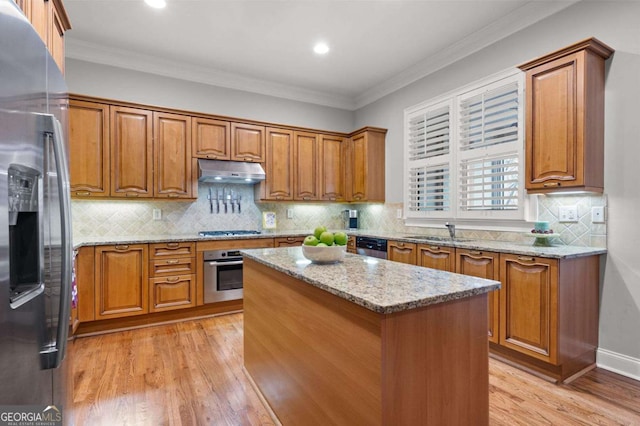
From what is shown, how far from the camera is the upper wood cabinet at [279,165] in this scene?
445 centimetres

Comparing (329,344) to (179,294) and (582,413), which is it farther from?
(179,294)

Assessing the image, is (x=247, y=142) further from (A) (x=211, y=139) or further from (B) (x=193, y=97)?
(B) (x=193, y=97)

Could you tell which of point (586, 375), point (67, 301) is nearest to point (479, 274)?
point (586, 375)

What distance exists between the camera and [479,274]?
2.78 m

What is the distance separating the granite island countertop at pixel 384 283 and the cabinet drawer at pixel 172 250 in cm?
204

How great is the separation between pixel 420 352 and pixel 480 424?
0.49 metres

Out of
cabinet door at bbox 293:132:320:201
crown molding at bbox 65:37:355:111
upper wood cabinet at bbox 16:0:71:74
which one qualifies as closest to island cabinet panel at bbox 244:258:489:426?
upper wood cabinet at bbox 16:0:71:74

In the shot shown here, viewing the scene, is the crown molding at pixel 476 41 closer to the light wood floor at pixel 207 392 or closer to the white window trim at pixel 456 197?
the white window trim at pixel 456 197

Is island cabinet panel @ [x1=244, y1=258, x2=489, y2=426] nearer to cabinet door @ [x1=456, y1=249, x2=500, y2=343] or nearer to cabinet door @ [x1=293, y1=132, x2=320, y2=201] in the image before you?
cabinet door @ [x1=456, y1=249, x2=500, y2=343]

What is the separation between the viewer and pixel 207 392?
220 centimetres

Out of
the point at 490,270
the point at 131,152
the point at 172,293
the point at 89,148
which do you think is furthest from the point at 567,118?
the point at 89,148

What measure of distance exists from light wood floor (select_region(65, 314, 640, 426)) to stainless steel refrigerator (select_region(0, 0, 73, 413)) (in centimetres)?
61

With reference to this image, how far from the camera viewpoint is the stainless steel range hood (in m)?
3.89

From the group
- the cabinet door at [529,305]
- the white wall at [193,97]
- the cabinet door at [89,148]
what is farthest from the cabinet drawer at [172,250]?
the cabinet door at [529,305]
